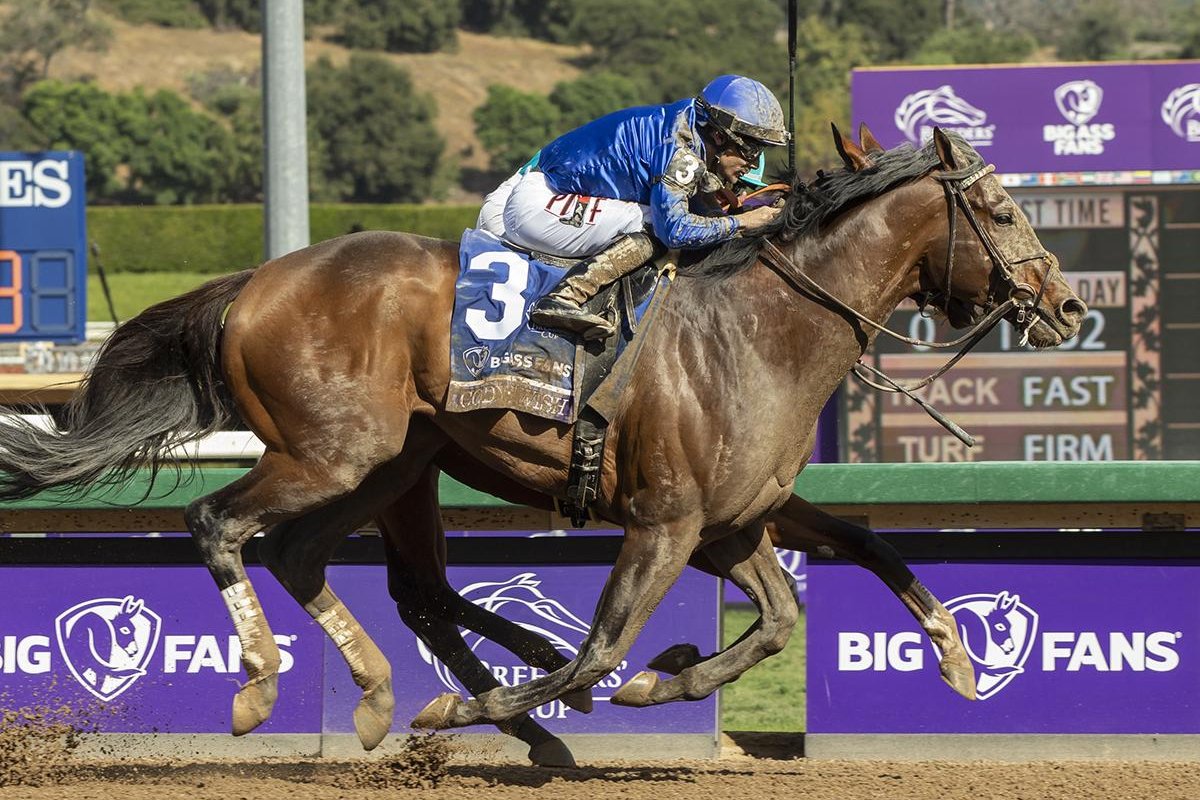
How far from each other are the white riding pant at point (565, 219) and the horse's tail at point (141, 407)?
0.90 metres

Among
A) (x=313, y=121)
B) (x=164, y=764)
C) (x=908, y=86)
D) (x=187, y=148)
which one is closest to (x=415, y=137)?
(x=313, y=121)

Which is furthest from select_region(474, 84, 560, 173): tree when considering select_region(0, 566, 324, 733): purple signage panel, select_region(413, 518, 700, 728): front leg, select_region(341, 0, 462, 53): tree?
select_region(413, 518, 700, 728): front leg

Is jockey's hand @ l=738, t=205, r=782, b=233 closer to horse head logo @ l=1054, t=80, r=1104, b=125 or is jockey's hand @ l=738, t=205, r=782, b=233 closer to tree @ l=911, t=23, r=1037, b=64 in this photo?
horse head logo @ l=1054, t=80, r=1104, b=125

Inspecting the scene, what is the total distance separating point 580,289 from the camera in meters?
4.60

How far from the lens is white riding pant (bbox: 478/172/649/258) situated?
4707 millimetres

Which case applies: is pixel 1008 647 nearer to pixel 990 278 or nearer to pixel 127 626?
pixel 990 278

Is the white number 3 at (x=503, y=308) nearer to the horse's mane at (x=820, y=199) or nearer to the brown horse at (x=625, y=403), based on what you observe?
the brown horse at (x=625, y=403)

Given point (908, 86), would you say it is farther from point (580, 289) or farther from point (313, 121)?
point (313, 121)


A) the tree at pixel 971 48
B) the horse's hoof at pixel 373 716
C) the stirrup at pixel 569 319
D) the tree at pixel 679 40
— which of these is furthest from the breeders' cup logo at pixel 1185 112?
the tree at pixel 679 40

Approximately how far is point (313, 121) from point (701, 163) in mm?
46102

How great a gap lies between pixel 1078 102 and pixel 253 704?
275 inches

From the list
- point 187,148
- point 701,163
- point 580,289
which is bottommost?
point 580,289

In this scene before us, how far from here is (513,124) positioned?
177 ft

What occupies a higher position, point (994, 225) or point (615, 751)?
point (994, 225)
